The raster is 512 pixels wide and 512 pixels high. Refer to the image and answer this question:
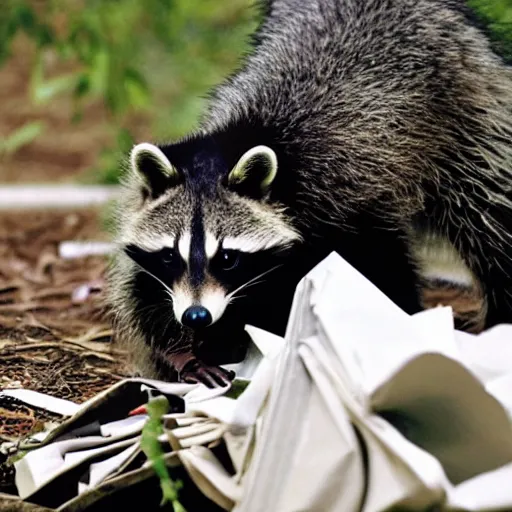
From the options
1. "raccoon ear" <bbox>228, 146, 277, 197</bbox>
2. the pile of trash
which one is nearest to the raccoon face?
"raccoon ear" <bbox>228, 146, 277, 197</bbox>

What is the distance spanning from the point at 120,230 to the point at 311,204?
0.73 metres

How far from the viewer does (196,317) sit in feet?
11.2

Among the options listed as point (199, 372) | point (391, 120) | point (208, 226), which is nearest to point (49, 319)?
point (208, 226)

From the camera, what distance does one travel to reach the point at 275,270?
383 centimetres

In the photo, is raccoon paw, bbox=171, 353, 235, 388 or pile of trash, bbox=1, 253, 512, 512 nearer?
pile of trash, bbox=1, 253, 512, 512

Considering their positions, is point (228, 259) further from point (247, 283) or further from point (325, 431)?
point (325, 431)

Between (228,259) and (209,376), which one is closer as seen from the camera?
(209,376)

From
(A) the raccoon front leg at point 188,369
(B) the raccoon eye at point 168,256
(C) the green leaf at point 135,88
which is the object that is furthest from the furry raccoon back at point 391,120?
(C) the green leaf at point 135,88

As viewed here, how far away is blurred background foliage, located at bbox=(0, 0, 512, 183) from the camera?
7.05 m

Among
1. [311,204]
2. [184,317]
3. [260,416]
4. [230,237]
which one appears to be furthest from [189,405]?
[311,204]

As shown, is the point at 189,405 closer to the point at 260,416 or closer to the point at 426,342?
the point at 260,416

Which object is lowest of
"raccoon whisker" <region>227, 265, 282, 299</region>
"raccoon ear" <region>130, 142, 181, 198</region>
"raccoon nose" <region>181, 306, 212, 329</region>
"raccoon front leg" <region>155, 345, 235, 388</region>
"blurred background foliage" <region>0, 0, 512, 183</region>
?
"blurred background foliage" <region>0, 0, 512, 183</region>

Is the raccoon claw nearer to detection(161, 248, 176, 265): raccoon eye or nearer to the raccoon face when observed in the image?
the raccoon face

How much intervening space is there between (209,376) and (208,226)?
56 cm
